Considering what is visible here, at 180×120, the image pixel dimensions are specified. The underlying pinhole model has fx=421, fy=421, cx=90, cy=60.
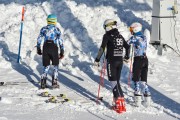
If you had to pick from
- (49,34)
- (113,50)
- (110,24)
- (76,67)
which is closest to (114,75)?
(113,50)

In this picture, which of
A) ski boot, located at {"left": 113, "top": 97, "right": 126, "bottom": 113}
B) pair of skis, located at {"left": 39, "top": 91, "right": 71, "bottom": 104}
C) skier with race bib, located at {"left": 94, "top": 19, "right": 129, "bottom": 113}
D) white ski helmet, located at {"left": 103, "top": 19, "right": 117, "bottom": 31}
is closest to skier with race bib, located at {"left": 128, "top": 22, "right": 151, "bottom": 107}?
skier with race bib, located at {"left": 94, "top": 19, "right": 129, "bottom": 113}

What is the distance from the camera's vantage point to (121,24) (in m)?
16.2

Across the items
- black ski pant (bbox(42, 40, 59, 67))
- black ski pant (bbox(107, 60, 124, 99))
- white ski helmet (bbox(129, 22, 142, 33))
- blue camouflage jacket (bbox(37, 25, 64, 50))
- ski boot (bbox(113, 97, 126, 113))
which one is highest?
white ski helmet (bbox(129, 22, 142, 33))

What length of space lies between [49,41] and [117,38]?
237cm

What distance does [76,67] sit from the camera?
43.2ft

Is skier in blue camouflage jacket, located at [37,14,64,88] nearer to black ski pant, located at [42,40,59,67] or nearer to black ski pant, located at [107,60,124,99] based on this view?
black ski pant, located at [42,40,59,67]

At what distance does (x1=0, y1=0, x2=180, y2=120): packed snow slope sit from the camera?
908 centimetres

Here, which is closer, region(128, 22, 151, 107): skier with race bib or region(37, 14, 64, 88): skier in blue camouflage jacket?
region(128, 22, 151, 107): skier with race bib

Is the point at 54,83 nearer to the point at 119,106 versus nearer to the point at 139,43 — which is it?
the point at 119,106

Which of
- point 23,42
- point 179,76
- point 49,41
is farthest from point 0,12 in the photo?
point 179,76

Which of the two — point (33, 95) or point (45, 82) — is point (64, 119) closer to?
point (33, 95)

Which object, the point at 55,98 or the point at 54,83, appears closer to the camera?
the point at 55,98

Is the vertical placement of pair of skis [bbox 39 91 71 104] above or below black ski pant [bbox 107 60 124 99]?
below

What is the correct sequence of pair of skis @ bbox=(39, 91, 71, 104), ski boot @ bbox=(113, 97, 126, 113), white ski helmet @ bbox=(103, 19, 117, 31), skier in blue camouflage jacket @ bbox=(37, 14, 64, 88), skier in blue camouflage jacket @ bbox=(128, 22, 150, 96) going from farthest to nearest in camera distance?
1. skier in blue camouflage jacket @ bbox=(37, 14, 64, 88)
2. skier in blue camouflage jacket @ bbox=(128, 22, 150, 96)
3. pair of skis @ bbox=(39, 91, 71, 104)
4. white ski helmet @ bbox=(103, 19, 117, 31)
5. ski boot @ bbox=(113, 97, 126, 113)
